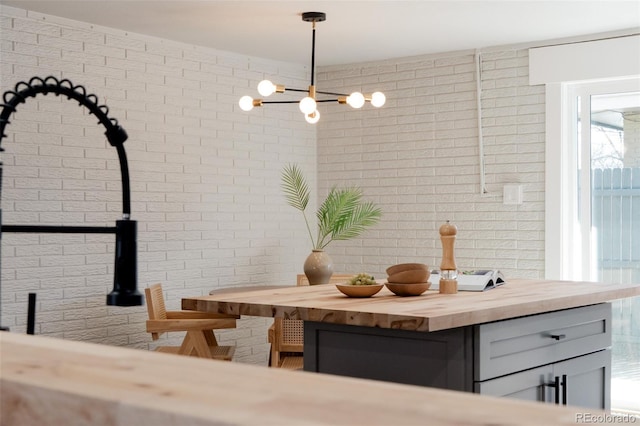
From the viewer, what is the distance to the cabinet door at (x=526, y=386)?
111 inches

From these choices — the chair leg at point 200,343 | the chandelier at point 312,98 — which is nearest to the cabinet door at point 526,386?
the chandelier at point 312,98

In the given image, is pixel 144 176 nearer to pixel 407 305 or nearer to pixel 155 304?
pixel 155 304

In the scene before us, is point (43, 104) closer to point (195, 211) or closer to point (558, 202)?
point (195, 211)

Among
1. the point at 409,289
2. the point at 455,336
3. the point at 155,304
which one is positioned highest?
the point at 409,289

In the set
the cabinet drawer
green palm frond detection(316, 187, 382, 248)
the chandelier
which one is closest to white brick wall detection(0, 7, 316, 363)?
green palm frond detection(316, 187, 382, 248)

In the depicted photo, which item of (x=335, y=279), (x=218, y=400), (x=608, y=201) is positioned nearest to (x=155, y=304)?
(x=335, y=279)

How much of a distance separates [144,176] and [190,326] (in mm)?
1357

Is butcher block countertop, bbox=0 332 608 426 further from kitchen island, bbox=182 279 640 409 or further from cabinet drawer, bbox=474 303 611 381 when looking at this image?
cabinet drawer, bbox=474 303 611 381

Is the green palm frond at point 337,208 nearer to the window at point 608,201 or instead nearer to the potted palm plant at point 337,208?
the potted palm plant at point 337,208

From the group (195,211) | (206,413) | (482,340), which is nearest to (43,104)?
(195,211)

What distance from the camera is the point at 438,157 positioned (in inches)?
261

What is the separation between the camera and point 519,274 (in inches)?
246

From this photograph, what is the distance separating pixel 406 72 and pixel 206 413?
20.0ft

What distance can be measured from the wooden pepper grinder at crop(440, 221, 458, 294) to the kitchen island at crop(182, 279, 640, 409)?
6 cm
